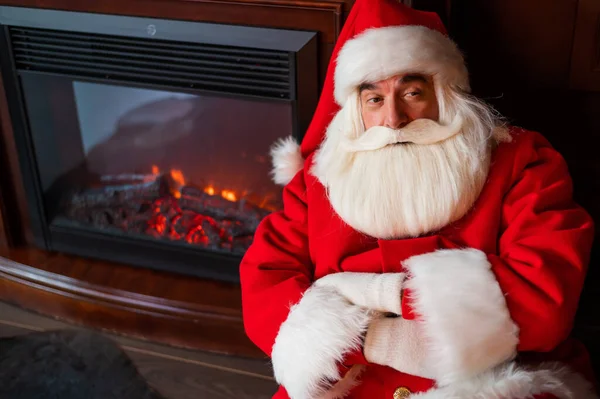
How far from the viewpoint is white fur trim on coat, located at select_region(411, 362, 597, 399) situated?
1131mm

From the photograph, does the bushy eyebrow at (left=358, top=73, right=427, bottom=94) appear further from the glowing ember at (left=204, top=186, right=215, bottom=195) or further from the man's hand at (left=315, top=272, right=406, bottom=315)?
the glowing ember at (left=204, top=186, right=215, bottom=195)

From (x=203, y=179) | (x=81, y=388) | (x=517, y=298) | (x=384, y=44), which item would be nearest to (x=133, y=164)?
(x=203, y=179)

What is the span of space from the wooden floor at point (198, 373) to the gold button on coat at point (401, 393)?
67cm

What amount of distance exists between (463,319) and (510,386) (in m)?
0.13

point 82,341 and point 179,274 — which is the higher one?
point 179,274

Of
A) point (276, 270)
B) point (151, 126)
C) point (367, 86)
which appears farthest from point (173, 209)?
point (367, 86)

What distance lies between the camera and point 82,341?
205 cm

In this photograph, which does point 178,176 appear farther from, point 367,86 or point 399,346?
point 399,346

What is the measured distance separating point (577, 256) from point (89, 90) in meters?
1.49

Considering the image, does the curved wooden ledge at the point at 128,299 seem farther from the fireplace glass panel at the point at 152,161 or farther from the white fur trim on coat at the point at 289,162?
the white fur trim on coat at the point at 289,162

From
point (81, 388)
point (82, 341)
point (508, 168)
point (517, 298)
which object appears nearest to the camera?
point (517, 298)

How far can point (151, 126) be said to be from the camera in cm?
208

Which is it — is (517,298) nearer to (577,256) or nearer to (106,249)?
(577,256)

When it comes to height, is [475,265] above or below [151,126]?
above
